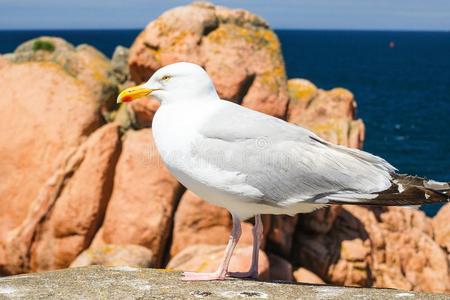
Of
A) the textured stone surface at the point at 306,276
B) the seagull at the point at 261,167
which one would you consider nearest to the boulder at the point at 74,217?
the textured stone surface at the point at 306,276

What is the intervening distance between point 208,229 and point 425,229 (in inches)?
263

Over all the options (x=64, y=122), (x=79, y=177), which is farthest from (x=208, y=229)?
(x=64, y=122)

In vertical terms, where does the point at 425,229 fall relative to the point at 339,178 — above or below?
below

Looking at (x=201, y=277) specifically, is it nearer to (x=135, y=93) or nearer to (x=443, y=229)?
(x=135, y=93)

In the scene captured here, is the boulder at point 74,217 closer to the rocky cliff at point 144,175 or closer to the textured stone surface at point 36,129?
the rocky cliff at point 144,175

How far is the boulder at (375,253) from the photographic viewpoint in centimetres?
1495

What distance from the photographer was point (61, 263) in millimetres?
14102

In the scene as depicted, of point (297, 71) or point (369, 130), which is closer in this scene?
point (369, 130)

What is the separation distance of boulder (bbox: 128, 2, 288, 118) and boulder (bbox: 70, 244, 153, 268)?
12.3 ft

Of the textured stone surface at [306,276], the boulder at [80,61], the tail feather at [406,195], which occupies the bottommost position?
the textured stone surface at [306,276]

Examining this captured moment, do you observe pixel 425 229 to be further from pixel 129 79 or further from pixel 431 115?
pixel 431 115

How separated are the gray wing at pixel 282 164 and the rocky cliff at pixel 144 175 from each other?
265 inches

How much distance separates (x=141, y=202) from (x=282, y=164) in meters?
8.22

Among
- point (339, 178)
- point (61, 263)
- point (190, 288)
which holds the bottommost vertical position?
point (61, 263)
